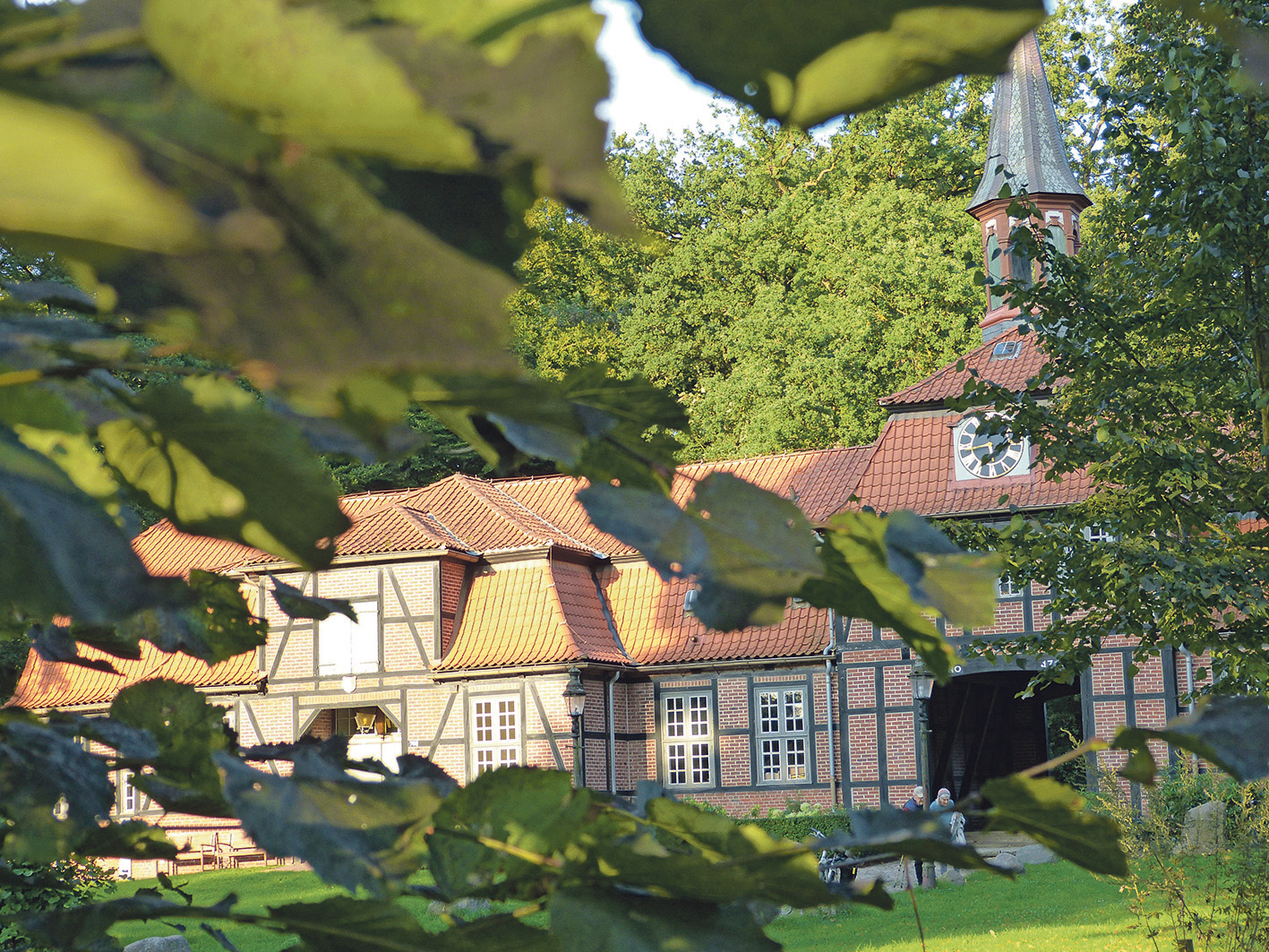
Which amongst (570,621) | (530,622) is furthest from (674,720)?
(530,622)

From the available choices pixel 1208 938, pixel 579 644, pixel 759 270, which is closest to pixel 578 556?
pixel 579 644

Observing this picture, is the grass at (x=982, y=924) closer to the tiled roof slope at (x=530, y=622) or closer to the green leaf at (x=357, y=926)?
the tiled roof slope at (x=530, y=622)

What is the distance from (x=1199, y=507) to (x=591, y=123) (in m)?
9.28

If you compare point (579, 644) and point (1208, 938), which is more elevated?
point (579, 644)

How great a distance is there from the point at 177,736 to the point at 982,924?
44.4ft

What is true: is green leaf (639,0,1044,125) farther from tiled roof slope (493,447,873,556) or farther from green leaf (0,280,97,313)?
tiled roof slope (493,447,873,556)

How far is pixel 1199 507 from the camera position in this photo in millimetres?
8734

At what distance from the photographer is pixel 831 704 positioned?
21641mm

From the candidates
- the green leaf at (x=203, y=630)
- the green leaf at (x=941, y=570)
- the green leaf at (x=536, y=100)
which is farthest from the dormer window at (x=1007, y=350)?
the green leaf at (x=536, y=100)

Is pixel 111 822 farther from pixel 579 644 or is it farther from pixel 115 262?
pixel 579 644

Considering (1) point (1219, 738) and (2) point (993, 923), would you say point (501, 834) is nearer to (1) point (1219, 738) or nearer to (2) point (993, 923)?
(1) point (1219, 738)

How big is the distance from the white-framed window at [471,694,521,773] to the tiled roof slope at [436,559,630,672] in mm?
774

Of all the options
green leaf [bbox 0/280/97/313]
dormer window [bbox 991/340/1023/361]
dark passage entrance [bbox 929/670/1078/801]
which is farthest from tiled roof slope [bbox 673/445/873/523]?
green leaf [bbox 0/280/97/313]

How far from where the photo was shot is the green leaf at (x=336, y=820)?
523 mm
